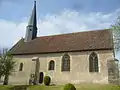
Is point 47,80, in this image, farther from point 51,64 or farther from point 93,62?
point 93,62

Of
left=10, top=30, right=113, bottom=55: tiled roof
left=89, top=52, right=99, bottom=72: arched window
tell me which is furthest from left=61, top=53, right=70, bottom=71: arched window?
left=89, top=52, right=99, bottom=72: arched window

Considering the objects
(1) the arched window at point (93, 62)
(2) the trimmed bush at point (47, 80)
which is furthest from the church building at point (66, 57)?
(2) the trimmed bush at point (47, 80)

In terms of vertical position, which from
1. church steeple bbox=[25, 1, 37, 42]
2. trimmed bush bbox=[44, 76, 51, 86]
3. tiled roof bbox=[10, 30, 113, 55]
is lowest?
trimmed bush bbox=[44, 76, 51, 86]

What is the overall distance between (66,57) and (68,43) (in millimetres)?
3174

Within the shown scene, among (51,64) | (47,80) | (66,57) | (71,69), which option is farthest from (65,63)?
(47,80)

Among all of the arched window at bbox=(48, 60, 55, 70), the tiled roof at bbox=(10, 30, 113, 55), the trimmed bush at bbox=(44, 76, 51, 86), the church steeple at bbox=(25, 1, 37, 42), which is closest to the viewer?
the trimmed bush at bbox=(44, 76, 51, 86)

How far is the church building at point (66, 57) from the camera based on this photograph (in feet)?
97.5

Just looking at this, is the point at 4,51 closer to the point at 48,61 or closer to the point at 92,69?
the point at 48,61

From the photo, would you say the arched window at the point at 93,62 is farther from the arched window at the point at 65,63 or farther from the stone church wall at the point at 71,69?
the arched window at the point at 65,63

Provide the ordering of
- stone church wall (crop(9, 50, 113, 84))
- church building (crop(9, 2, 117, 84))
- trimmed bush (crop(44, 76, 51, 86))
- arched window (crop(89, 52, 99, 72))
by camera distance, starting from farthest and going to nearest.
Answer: trimmed bush (crop(44, 76, 51, 86))
arched window (crop(89, 52, 99, 72))
church building (crop(9, 2, 117, 84))
stone church wall (crop(9, 50, 113, 84))

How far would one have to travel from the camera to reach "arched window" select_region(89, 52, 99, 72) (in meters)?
29.9

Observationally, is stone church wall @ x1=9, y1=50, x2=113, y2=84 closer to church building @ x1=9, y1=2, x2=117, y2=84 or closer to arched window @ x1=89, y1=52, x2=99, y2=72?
church building @ x1=9, y1=2, x2=117, y2=84

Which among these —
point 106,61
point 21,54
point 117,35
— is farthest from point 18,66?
point 117,35

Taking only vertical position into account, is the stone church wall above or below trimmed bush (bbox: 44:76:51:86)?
above
